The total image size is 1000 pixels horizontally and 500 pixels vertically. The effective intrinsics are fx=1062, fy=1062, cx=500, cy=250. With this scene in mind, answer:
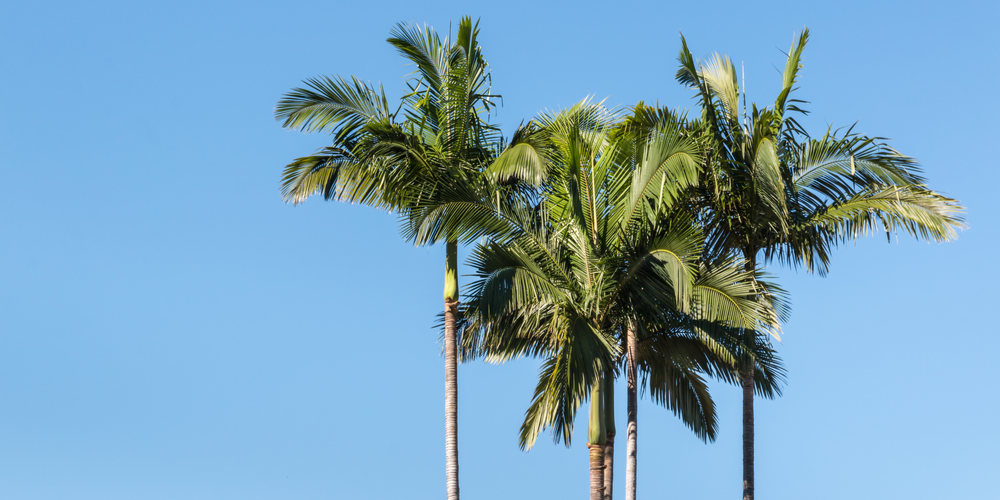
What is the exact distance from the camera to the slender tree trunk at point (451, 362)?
15641 millimetres

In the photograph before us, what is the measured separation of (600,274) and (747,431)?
410 centimetres

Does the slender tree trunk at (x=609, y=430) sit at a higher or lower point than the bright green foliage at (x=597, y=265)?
lower

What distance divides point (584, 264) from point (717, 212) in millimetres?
3337

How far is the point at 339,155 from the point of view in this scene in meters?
16.8

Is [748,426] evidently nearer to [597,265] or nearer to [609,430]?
[609,430]

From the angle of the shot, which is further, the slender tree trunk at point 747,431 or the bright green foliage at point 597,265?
the slender tree trunk at point 747,431

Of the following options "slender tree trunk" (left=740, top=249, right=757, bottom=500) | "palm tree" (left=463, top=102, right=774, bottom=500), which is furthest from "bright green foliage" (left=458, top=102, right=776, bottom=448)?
"slender tree trunk" (left=740, top=249, right=757, bottom=500)

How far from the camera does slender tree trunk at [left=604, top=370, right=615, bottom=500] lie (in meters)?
15.3

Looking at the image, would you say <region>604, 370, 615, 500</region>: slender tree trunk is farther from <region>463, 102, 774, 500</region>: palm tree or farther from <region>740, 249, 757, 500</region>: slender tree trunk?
<region>740, 249, 757, 500</region>: slender tree trunk

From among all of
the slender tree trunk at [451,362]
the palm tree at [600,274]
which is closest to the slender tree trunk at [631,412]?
the palm tree at [600,274]

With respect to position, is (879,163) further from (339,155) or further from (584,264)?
(339,155)

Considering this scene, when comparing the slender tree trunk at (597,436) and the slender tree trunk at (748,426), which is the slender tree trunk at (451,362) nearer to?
the slender tree trunk at (597,436)

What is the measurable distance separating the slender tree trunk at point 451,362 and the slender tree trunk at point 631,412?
2.57 m

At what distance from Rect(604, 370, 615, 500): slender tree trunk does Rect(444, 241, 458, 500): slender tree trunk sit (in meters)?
2.26
